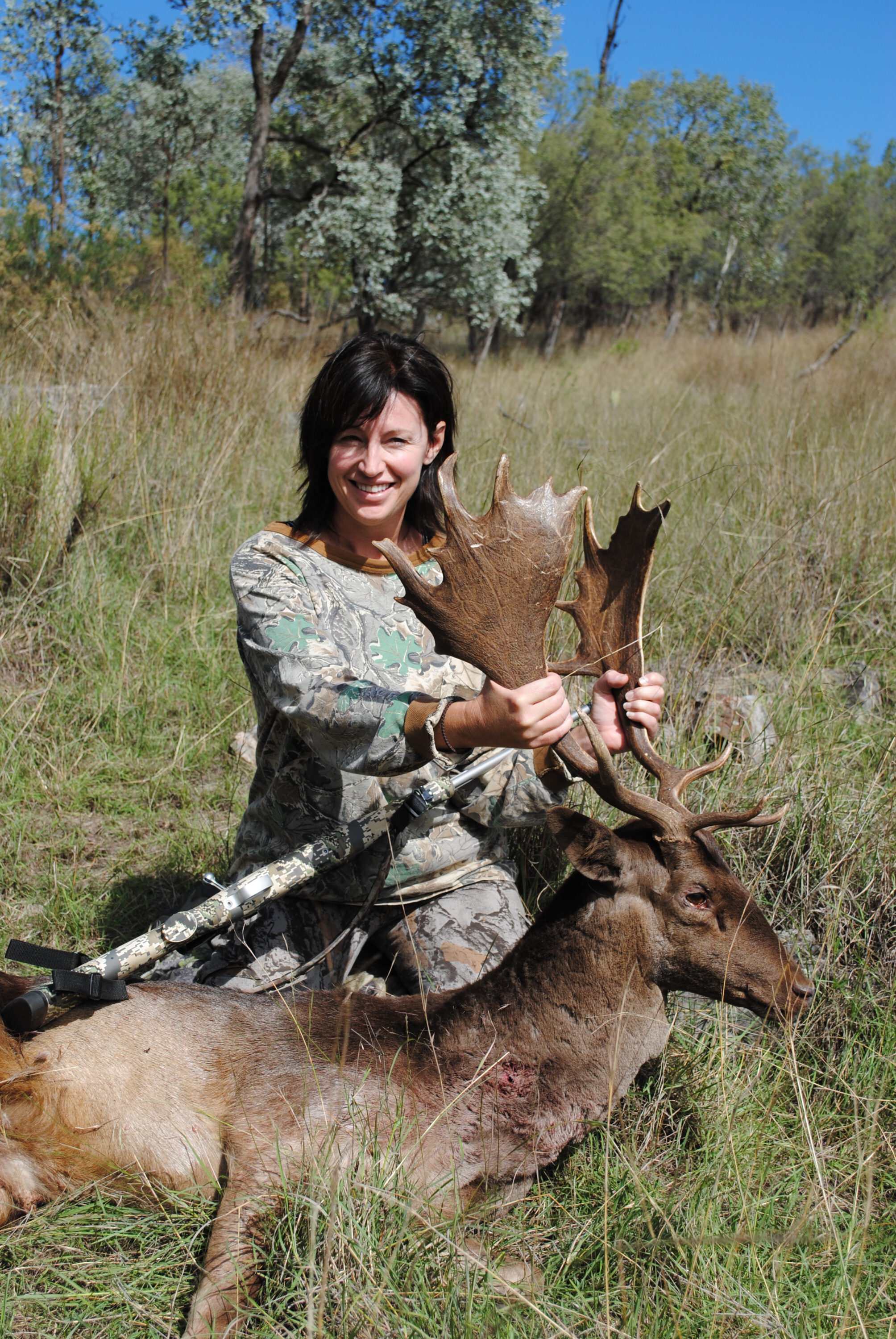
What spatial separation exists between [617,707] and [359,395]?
3.69 feet

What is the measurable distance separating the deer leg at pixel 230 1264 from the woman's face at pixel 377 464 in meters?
1.70

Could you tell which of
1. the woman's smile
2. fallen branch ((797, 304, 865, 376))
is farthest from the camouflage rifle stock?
fallen branch ((797, 304, 865, 376))

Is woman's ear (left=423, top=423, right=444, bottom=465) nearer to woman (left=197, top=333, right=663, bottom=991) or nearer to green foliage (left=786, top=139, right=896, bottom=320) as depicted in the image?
woman (left=197, top=333, right=663, bottom=991)

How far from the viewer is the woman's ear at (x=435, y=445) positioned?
2932 millimetres

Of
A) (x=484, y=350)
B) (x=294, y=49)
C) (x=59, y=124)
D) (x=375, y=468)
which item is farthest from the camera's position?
(x=59, y=124)

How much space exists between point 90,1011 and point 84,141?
2198cm

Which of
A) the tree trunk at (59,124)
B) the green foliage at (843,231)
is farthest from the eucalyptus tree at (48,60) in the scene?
the green foliage at (843,231)

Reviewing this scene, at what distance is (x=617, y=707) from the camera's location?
8.31 feet

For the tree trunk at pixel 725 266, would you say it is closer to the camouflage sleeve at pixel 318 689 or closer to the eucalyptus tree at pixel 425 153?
the eucalyptus tree at pixel 425 153

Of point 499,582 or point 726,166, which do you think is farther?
point 726,166

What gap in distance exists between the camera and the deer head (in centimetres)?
216

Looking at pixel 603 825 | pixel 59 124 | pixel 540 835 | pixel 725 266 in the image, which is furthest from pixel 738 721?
pixel 725 266

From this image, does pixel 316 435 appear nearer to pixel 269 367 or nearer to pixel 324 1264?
pixel 324 1264

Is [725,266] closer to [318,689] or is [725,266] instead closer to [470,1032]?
[318,689]
